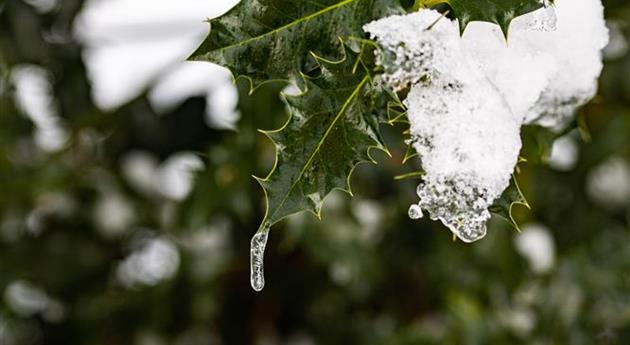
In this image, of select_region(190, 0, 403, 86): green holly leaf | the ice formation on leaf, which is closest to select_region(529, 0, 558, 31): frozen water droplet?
the ice formation on leaf

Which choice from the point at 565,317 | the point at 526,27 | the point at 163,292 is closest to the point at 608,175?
the point at 565,317

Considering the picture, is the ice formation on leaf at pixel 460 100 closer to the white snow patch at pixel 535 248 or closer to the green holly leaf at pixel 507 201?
the green holly leaf at pixel 507 201

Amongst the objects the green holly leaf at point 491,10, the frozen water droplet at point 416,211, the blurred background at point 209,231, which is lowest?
the blurred background at point 209,231

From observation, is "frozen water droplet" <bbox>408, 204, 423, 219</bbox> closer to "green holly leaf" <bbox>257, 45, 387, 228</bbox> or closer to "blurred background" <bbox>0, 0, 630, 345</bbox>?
"green holly leaf" <bbox>257, 45, 387, 228</bbox>

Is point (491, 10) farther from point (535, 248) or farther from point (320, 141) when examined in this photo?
point (535, 248)

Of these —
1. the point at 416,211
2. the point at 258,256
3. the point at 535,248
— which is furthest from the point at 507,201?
the point at 535,248

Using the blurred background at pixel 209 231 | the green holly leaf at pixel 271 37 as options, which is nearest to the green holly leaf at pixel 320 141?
the green holly leaf at pixel 271 37
